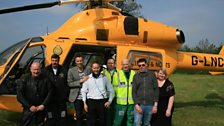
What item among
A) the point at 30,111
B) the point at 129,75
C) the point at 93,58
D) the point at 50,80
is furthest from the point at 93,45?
the point at 30,111

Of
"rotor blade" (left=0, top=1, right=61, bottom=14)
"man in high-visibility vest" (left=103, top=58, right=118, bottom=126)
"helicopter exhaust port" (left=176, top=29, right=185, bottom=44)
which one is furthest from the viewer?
"helicopter exhaust port" (left=176, top=29, right=185, bottom=44)

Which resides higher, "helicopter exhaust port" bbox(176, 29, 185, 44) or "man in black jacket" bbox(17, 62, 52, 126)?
"helicopter exhaust port" bbox(176, 29, 185, 44)

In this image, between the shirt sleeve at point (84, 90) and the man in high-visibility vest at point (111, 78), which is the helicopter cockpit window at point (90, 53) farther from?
the shirt sleeve at point (84, 90)

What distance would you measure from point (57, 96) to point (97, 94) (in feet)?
2.31

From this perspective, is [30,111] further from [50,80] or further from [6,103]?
[6,103]

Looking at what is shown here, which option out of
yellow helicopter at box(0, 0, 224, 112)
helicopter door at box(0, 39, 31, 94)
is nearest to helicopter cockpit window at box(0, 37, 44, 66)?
yellow helicopter at box(0, 0, 224, 112)

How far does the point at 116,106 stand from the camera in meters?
5.46

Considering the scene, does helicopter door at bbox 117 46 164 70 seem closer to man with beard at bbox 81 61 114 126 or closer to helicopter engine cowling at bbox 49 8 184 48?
helicopter engine cowling at bbox 49 8 184 48

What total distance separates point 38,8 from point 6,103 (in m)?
2.19

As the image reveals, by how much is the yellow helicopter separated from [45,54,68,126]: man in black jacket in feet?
4.91

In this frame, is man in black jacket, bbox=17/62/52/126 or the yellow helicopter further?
the yellow helicopter

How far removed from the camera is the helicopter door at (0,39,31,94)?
19.8 ft

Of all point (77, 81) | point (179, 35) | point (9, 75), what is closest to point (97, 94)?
point (77, 81)

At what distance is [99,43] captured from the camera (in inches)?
282
